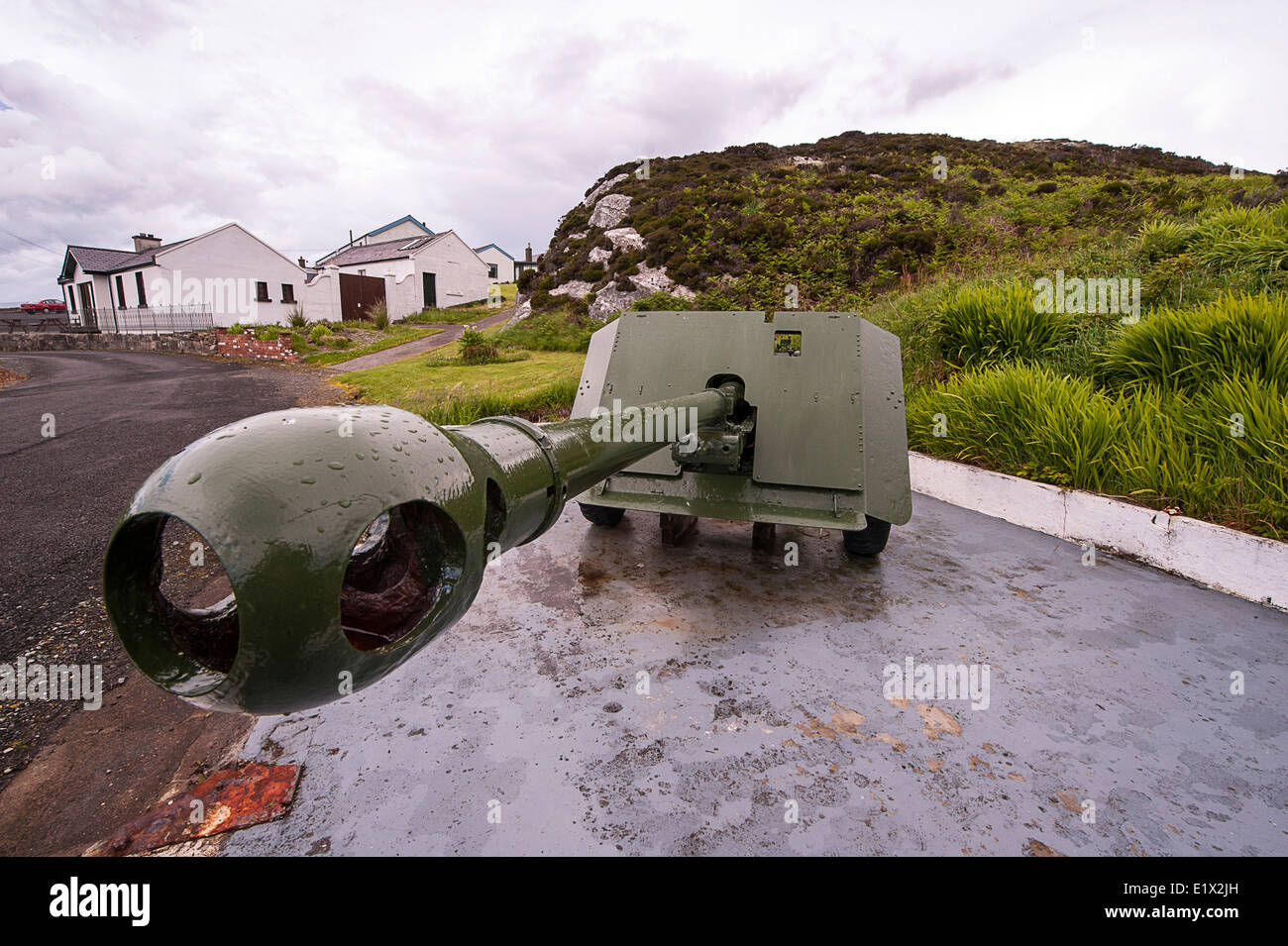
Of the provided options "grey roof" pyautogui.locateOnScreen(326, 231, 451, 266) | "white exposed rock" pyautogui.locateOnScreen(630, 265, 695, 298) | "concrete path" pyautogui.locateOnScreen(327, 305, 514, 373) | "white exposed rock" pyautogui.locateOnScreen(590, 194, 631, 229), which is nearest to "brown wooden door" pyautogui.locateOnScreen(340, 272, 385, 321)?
"grey roof" pyautogui.locateOnScreen(326, 231, 451, 266)

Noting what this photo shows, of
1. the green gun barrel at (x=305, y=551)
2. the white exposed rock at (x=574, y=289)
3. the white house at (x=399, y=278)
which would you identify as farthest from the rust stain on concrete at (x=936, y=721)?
the white house at (x=399, y=278)

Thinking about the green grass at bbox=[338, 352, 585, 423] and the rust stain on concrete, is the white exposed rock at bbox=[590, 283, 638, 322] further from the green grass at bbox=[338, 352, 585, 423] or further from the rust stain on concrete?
the rust stain on concrete

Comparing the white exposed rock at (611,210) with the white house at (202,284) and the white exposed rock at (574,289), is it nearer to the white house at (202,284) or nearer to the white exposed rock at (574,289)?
the white exposed rock at (574,289)

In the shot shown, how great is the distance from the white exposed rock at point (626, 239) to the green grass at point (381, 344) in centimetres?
734

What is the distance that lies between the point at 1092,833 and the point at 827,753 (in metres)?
0.73

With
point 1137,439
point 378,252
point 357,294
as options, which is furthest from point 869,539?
point 378,252

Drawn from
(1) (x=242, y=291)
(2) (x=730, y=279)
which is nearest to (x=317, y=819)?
(2) (x=730, y=279)

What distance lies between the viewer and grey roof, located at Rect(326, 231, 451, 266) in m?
33.2

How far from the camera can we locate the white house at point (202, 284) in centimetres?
2533

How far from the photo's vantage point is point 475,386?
8891 mm

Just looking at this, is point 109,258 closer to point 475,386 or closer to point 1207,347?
point 475,386

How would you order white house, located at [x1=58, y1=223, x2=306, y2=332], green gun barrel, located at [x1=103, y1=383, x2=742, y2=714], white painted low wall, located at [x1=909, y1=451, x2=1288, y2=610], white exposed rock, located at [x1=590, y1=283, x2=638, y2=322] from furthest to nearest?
white house, located at [x1=58, y1=223, x2=306, y2=332] < white exposed rock, located at [x1=590, y1=283, x2=638, y2=322] < white painted low wall, located at [x1=909, y1=451, x2=1288, y2=610] < green gun barrel, located at [x1=103, y1=383, x2=742, y2=714]

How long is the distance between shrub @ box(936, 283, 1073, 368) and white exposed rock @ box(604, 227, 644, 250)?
1177 centimetres
